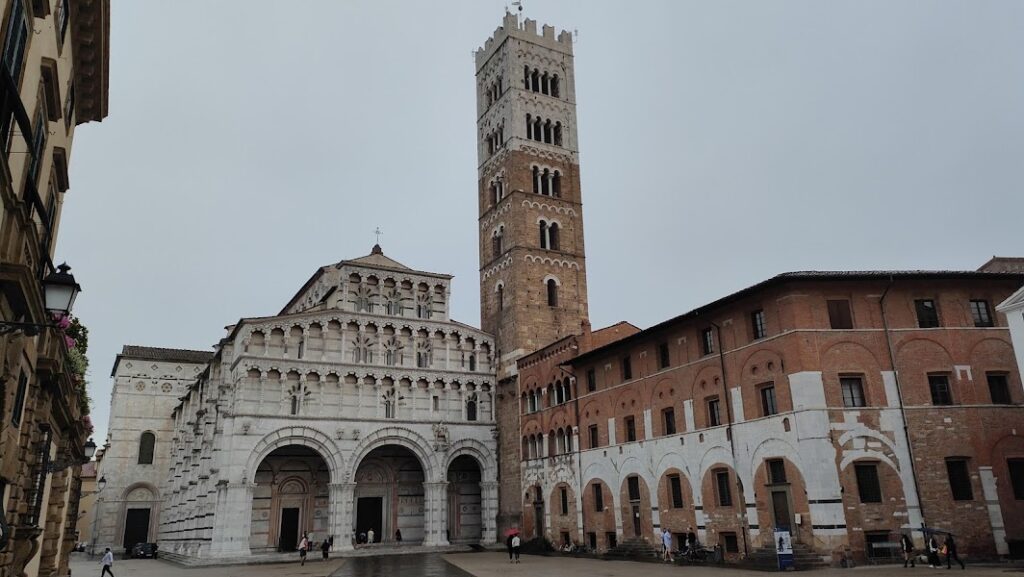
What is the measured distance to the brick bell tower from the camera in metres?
47.4

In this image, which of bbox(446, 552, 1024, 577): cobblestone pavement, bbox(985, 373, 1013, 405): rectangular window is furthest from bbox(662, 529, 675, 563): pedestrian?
bbox(985, 373, 1013, 405): rectangular window

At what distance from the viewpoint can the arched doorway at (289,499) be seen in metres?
42.2

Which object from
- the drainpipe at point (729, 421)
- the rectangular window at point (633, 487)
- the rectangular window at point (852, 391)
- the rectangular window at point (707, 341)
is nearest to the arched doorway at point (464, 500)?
the rectangular window at point (633, 487)

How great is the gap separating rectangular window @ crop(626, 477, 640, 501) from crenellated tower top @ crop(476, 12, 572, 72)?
118 ft

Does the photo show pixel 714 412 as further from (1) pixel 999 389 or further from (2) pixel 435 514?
(2) pixel 435 514

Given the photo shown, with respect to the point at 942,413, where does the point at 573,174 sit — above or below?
above

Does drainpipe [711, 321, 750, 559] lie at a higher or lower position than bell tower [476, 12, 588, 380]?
lower

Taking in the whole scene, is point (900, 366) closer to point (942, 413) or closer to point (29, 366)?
point (942, 413)

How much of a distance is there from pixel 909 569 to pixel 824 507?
302 centimetres

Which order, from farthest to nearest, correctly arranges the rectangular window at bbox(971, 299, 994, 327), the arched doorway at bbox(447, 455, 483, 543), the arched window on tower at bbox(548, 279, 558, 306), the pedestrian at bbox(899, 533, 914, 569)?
1. the arched window on tower at bbox(548, 279, 558, 306)
2. the arched doorway at bbox(447, 455, 483, 543)
3. the rectangular window at bbox(971, 299, 994, 327)
4. the pedestrian at bbox(899, 533, 914, 569)

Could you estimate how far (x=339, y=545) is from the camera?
4022 cm

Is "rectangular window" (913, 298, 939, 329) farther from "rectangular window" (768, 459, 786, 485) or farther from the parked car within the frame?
the parked car

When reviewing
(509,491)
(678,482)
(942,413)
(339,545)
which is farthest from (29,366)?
(509,491)

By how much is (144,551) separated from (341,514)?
2046 cm
